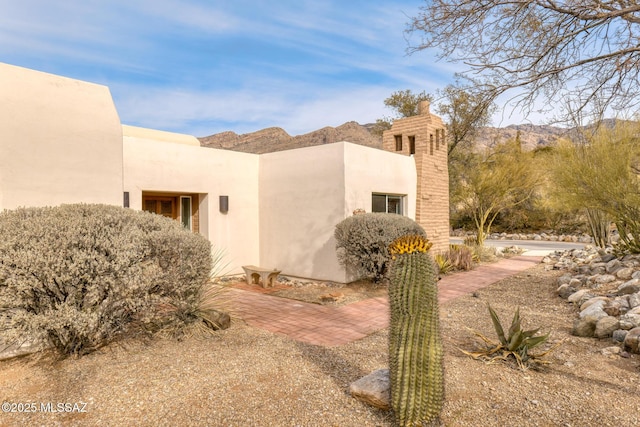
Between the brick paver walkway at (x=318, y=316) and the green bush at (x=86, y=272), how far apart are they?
160 centimetres

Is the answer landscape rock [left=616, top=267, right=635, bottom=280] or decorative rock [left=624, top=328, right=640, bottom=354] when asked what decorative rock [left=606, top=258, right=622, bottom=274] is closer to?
landscape rock [left=616, top=267, right=635, bottom=280]

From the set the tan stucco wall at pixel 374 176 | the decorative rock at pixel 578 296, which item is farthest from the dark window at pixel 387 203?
the decorative rock at pixel 578 296

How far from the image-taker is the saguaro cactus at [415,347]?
273 centimetres

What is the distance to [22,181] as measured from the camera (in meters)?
5.13

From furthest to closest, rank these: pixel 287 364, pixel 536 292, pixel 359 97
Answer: pixel 359 97 < pixel 536 292 < pixel 287 364

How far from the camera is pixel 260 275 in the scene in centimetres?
868

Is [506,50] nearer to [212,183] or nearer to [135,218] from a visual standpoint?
[135,218]

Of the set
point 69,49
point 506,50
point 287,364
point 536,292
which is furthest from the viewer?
point 69,49

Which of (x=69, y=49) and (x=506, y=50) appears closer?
(x=506, y=50)

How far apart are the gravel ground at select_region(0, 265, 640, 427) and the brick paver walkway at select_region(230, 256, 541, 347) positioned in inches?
15.7

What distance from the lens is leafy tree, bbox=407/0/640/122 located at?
4859 mm

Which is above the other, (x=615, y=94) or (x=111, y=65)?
(x=111, y=65)

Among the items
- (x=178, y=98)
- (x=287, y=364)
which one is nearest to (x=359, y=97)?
(x=178, y=98)

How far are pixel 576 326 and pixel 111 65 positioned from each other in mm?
12511
